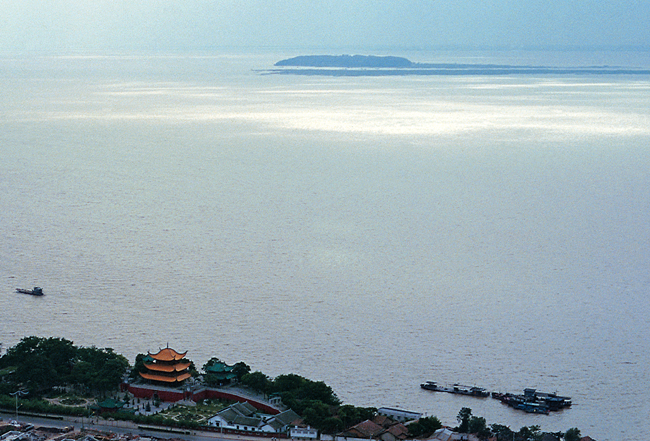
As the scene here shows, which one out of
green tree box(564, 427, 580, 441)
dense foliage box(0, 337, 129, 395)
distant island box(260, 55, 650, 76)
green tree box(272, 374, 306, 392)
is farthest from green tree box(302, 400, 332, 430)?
distant island box(260, 55, 650, 76)

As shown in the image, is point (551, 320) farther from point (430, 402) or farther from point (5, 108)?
point (5, 108)

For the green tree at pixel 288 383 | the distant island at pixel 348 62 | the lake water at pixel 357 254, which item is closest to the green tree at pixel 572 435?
the lake water at pixel 357 254

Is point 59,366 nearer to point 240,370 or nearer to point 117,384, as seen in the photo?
point 117,384

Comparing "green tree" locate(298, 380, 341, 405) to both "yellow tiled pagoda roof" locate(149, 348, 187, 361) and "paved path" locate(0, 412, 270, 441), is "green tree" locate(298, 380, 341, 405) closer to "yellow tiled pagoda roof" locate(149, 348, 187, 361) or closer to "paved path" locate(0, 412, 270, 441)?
"paved path" locate(0, 412, 270, 441)

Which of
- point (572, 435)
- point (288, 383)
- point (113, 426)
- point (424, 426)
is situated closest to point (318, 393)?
point (288, 383)

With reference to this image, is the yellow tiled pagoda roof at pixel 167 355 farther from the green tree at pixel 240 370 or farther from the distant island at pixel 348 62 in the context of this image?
the distant island at pixel 348 62

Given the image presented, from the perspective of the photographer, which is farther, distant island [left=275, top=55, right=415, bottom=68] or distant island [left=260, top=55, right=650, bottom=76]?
distant island [left=275, top=55, right=415, bottom=68]

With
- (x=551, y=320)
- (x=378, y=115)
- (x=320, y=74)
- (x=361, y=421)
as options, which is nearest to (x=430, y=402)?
(x=361, y=421)
